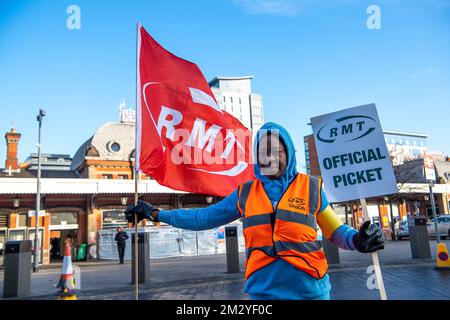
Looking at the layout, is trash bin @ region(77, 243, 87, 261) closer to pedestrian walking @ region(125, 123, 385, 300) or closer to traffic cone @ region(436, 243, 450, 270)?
traffic cone @ region(436, 243, 450, 270)

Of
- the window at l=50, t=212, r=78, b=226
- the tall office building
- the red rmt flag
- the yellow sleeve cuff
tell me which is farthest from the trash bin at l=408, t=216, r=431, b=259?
the tall office building

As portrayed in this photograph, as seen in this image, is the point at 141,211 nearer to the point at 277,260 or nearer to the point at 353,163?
the point at 277,260

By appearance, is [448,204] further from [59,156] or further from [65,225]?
[59,156]

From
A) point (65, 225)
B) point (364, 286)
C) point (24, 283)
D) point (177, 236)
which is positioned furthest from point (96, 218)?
point (364, 286)

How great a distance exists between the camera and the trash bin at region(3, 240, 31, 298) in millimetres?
9359

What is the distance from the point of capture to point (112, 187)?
2638 cm

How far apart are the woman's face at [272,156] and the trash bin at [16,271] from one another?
928 cm

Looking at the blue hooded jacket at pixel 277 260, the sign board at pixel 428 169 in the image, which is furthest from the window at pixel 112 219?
the blue hooded jacket at pixel 277 260

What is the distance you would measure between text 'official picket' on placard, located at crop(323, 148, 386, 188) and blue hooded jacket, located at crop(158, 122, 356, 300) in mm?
1482

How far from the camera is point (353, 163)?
3.89 metres

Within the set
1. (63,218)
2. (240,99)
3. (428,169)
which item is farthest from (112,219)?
(240,99)

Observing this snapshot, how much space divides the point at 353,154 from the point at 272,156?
1766 mm

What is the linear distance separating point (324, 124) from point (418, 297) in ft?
14.9
